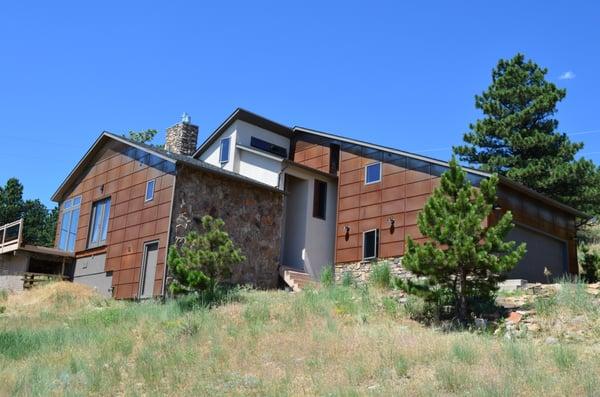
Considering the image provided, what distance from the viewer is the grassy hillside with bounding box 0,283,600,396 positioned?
9.30m

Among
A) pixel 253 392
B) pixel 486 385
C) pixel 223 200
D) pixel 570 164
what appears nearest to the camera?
pixel 486 385

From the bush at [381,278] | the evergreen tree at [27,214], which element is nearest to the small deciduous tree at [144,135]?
the evergreen tree at [27,214]

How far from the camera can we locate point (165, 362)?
1152 cm

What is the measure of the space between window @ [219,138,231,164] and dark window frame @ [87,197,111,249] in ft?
15.9

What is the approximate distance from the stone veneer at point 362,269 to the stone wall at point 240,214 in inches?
90.5

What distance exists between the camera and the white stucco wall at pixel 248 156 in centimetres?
2508

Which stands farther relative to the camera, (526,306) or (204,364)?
(526,306)

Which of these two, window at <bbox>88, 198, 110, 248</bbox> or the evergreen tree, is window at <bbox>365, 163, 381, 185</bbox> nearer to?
window at <bbox>88, 198, 110, 248</bbox>

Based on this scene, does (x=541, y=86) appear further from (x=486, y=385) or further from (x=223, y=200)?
(x=486, y=385)

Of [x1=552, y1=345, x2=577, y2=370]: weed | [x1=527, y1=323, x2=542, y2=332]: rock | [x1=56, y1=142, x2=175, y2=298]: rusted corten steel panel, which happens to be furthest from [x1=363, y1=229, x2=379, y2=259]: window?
[x1=552, y1=345, x2=577, y2=370]: weed

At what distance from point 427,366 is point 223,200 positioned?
530 inches

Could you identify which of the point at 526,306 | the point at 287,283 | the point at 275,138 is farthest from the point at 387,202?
the point at 526,306

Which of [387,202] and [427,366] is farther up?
[387,202]

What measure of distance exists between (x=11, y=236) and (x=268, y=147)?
1109 cm
